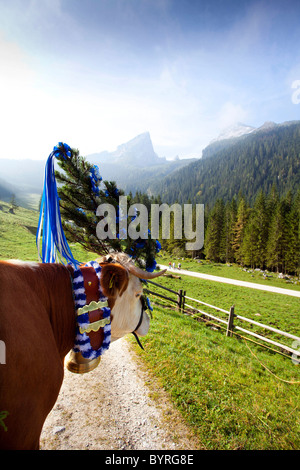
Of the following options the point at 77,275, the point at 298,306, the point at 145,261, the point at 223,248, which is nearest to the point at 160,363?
the point at 145,261

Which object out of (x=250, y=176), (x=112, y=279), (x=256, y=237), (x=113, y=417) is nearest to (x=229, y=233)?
(x=256, y=237)

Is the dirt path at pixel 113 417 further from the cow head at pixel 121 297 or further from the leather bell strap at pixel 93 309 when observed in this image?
the leather bell strap at pixel 93 309

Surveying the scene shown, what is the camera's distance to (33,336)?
142cm

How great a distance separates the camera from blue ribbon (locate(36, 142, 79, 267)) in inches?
124

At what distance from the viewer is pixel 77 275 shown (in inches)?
75.6

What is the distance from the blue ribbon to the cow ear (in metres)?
1.37

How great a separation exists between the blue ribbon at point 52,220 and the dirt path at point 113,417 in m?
2.81

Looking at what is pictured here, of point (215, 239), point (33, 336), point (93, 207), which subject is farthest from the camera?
point (215, 239)

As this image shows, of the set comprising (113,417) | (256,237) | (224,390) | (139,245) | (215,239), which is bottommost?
(215,239)

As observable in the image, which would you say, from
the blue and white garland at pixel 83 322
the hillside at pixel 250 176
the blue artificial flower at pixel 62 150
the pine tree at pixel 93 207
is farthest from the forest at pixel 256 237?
the hillside at pixel 250 176

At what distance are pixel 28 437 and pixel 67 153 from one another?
3.24 m

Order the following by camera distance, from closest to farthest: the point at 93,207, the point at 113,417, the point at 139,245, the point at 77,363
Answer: the point at 77,363
the point at 139,245
the point at 93,207
the point at 113,417

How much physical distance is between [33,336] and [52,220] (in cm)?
212

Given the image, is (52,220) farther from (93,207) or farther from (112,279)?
(112,279)
